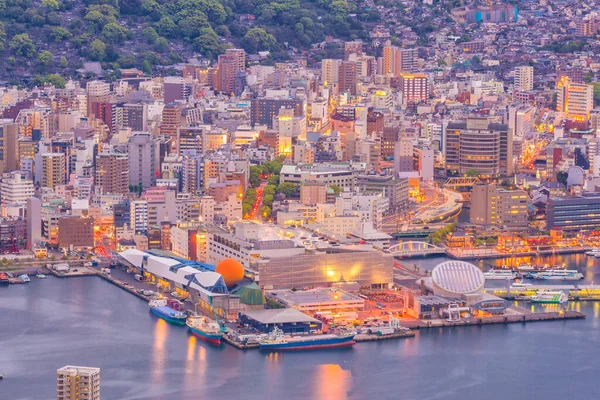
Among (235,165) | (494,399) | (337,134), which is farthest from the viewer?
(337,134)

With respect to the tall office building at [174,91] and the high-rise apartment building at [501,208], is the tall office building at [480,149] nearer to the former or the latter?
the high-rise apartment building at [501,208]

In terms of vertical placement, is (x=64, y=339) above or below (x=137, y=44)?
below

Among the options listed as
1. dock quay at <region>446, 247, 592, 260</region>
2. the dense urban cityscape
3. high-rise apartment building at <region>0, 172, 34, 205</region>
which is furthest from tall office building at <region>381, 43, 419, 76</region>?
dock quay at <region>446, 247, 592, 260</region>

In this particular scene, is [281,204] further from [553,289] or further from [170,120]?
[170,120]

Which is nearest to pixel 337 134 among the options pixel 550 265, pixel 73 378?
pixel 550 265

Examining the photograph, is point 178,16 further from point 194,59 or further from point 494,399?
point 494,399

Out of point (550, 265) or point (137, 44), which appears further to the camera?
point (137, 44)

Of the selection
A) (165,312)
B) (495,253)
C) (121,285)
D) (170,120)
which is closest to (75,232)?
(121,285)
